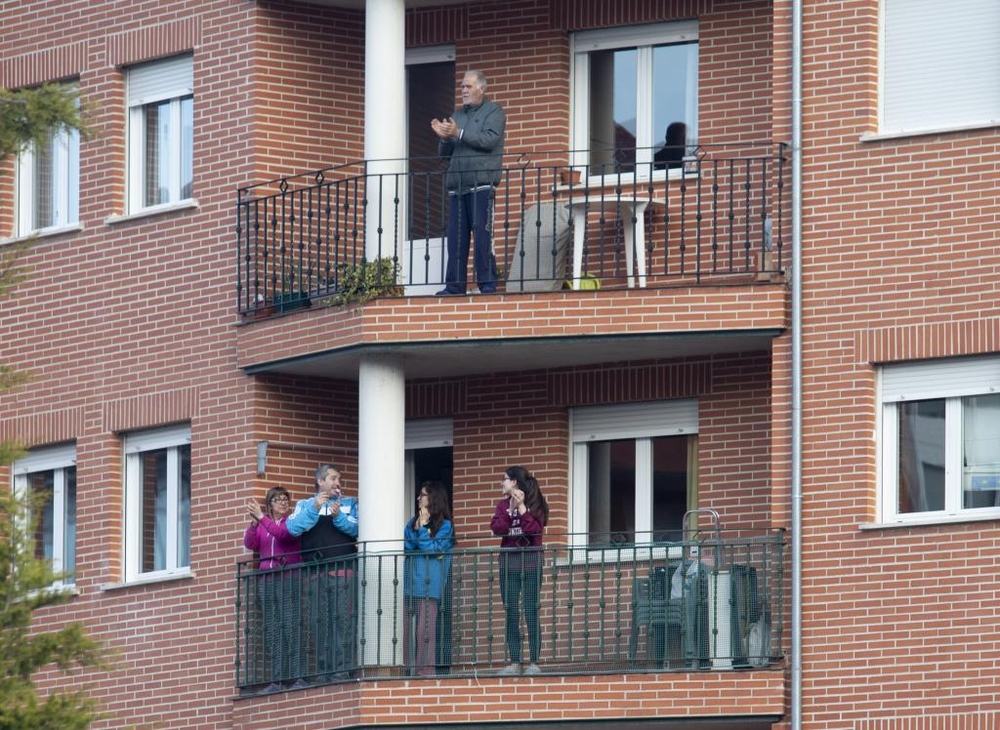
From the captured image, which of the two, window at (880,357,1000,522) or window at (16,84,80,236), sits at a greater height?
window at (16,84,80,236)

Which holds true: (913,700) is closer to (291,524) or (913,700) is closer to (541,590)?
(541,590)

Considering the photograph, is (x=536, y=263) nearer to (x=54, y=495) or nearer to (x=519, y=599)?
(x=519, y=599)

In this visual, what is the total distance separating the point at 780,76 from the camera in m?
25.7

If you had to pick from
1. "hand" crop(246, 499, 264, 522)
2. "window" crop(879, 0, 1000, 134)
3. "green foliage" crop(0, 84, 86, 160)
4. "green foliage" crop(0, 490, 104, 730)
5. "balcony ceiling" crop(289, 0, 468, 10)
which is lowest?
"green foliage" crop(0, 490, 104, 730)

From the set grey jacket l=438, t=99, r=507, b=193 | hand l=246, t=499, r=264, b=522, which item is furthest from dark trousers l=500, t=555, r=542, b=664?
grey jacket l=438, t=99, r=507, b=193

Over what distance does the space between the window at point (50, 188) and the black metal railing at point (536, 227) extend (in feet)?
7.82

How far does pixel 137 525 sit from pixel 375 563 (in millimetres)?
3395

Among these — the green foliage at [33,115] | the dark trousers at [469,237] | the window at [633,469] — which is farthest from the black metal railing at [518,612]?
the green foliage at [33,115]

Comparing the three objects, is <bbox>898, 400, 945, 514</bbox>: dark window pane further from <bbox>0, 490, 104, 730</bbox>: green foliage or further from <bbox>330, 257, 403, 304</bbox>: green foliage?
<bbox>0, 490, 104, 730</bbox>: green foliage

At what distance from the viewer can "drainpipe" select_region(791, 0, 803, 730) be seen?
24.6 m

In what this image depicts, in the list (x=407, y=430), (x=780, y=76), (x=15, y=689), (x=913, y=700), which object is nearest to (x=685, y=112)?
(x=780, y=76)

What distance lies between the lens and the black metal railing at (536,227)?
2609 centimetres

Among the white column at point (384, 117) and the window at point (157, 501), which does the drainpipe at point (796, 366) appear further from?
the window at point (157, 501)

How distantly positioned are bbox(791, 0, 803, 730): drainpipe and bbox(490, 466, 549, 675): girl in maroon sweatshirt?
2009mm
